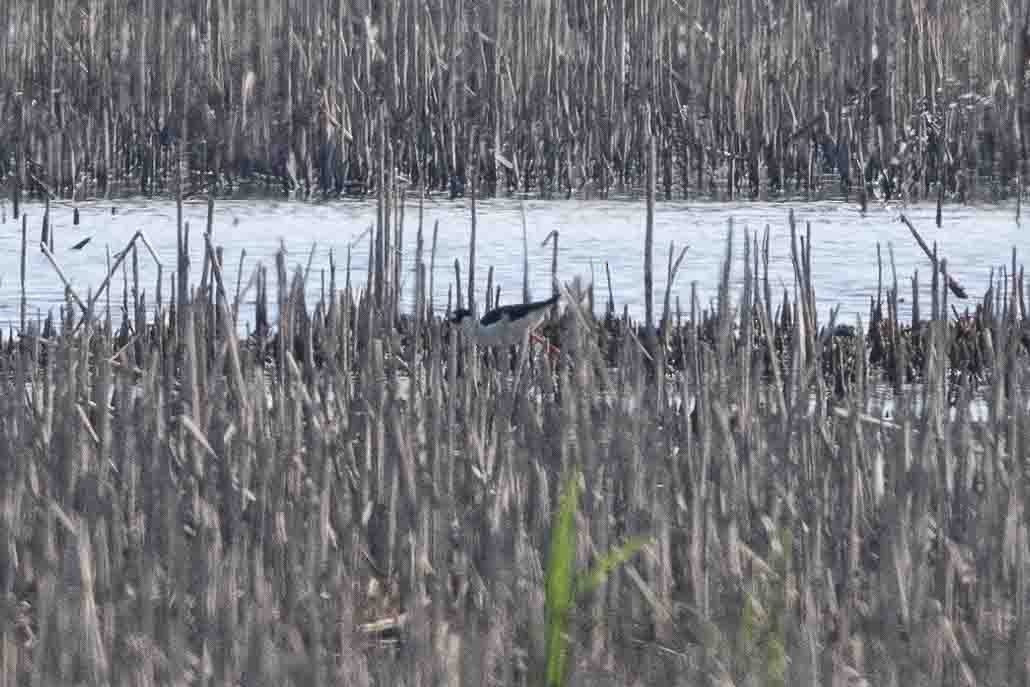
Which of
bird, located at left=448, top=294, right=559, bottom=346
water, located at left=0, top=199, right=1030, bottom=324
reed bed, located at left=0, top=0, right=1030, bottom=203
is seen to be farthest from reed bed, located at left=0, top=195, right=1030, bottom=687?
reed bed, located at left=0, top=0, right=1030, bottom=203

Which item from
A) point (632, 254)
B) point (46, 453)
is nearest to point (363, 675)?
point (46, 453)

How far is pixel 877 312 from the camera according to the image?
645 cm

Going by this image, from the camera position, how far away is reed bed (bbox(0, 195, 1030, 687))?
9.99 feet

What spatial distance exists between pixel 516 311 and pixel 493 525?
1.83 m

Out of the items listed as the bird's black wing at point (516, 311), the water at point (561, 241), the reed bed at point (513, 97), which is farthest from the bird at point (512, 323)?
the reed bed at point (513, 97)

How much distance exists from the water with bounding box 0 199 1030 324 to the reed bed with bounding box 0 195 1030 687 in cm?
303

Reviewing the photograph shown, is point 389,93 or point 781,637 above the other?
point 389,93

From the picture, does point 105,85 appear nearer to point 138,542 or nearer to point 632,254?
point 632,254

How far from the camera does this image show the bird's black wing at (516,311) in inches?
206

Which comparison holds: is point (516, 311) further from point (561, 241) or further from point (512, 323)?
point (561, 241)

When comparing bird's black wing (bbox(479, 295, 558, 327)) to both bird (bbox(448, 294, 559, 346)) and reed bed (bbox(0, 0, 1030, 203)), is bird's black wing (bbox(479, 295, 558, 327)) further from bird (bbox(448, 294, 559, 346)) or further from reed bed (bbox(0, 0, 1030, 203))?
reed bed (bbox(0, 0, 1030, 203))

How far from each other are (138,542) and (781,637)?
42.9 inches

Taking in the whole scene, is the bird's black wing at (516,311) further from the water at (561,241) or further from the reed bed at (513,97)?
the reed bed at (513,97)

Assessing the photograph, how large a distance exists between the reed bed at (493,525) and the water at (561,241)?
9.93ft
